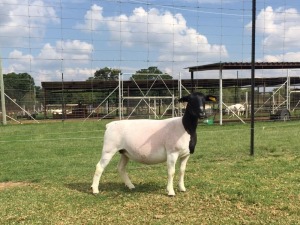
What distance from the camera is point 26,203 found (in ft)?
20.5

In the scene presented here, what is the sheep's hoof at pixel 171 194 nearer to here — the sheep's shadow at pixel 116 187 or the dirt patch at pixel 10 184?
the sheep's shadow at pixel 116 187

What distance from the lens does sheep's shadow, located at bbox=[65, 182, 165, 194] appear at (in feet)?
22.6

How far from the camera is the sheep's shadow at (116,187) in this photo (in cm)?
688

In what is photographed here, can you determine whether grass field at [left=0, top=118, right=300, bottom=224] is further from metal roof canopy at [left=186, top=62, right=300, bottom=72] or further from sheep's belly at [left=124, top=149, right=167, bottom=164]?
metal roof canopy at [left=186, top=62, right=300, bottom=72]

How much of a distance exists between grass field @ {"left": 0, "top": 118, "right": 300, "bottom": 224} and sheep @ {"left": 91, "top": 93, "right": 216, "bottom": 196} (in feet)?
1.73

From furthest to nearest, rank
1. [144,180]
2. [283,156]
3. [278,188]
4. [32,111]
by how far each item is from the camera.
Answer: [32,111] < [283,156] < [144,180] < [278,188]

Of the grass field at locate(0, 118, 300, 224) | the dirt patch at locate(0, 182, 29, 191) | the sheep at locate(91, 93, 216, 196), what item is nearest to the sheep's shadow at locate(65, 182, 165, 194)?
the grass field at locate(0, 118, 300, 224)

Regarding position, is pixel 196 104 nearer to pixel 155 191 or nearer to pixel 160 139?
pixel 160 139

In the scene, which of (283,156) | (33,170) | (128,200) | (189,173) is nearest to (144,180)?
(189,173)

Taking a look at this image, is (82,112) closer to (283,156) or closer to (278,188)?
(283,156)

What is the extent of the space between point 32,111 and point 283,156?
27.8 metres


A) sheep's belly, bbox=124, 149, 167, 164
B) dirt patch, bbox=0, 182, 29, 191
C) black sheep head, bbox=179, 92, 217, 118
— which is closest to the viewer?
black sheep head, bbox=179, 92, 217, 118

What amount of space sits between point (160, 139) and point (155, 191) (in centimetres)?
92

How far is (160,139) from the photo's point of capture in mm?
6559
